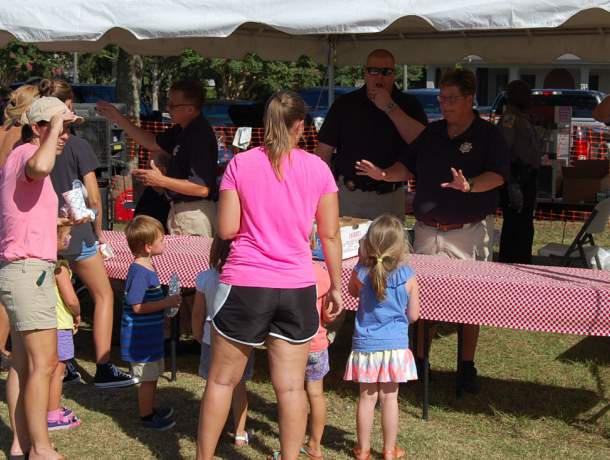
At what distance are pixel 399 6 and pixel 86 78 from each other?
30.8 meters

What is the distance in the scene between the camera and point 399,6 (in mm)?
4812

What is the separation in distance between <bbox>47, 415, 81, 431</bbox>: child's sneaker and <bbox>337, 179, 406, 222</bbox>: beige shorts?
2.05m

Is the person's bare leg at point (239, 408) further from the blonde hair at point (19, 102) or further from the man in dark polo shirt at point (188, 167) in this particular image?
the blonde hair at point (19, 102)

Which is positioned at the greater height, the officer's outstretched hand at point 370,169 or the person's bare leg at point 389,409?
the officer's outstretched hand at point 370,169

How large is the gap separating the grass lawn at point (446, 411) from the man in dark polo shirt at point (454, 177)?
0.37 meters

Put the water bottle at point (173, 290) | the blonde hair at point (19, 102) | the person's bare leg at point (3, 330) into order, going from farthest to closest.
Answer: the person's bare leg at point (3, 330) → the water bottle at point (173, 290) → the blonde hair at point (19, 102)

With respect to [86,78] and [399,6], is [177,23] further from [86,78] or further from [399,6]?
[86,78]

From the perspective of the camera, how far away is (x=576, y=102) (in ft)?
57.2

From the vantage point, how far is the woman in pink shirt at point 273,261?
3.35 meters

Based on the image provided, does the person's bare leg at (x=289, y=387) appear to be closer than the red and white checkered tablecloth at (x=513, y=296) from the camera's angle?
Yes

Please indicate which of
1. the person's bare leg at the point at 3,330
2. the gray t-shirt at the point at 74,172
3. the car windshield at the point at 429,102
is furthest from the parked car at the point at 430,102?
the gray t-shirt at the point at 74,172

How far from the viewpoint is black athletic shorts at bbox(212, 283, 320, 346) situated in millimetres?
3334

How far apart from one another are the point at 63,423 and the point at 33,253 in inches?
48.2

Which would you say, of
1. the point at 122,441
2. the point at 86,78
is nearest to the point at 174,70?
the point at 86,78
